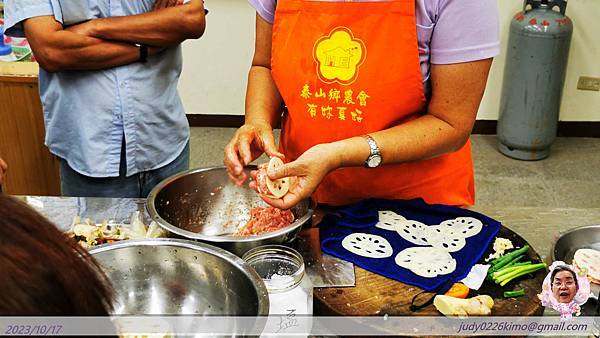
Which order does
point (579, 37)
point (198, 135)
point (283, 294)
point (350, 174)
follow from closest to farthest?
point (283, 294)
point (350, 174)
point (579, 37)
point (198, 135)

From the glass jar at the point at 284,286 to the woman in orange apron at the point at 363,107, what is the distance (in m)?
0.14

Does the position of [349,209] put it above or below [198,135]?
above

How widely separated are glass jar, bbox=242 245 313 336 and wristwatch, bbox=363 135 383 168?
338mm

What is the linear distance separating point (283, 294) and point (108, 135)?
1.13 meters

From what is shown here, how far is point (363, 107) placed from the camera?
163 centimetres

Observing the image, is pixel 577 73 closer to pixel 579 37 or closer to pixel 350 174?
pixel 579 37

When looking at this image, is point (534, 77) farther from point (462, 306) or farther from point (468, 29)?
point (462, 306)

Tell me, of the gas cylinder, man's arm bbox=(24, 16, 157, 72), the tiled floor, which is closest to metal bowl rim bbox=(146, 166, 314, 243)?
man's arm bbox=(24, 16, 157, 72)

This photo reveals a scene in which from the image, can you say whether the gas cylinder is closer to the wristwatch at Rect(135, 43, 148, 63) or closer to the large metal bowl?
the wristwatch at Rect(135, 43, 148, 63)

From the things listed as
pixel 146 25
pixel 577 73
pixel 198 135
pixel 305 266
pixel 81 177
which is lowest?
pixel 198 135

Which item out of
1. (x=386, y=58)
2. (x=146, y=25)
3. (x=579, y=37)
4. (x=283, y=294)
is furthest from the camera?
(x=579, y=37)

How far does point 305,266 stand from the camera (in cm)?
145

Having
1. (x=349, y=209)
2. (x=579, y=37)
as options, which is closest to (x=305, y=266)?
(x=349, y=209)

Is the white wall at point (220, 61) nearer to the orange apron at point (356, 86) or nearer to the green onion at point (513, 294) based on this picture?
the orange apron at point (356, 86)
